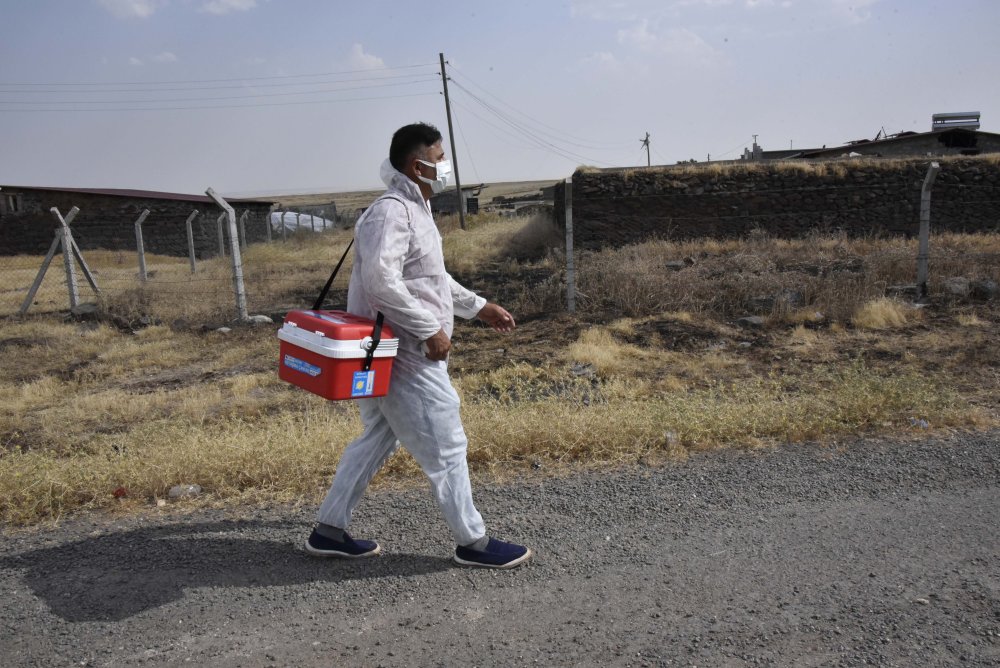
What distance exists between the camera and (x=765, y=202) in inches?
643

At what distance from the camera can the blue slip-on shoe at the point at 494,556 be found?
9.98ft

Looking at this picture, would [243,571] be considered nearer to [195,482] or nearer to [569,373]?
[195,482]

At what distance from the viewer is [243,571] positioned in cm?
306

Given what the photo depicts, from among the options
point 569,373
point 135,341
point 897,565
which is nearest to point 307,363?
point 897,565

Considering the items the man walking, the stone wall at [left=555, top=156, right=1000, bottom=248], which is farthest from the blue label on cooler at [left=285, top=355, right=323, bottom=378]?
the stone wall at [left=555, top=156, right=1000, bottom=248]

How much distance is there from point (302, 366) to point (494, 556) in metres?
1.06

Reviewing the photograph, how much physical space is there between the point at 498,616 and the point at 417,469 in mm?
1529

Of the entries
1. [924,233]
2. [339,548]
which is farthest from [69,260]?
[924,233]

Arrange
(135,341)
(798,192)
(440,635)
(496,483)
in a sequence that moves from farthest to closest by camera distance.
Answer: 1. (798,192)
2. (135,341)
3. (496,483)
4. (440,635)

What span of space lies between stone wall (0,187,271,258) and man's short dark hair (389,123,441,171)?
80.6 feet

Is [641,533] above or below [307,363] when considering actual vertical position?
below

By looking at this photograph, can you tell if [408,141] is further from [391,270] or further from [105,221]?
[105,221]

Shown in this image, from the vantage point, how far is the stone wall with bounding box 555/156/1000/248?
16281 mm

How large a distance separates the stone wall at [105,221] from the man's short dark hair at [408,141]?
80.6 feet
